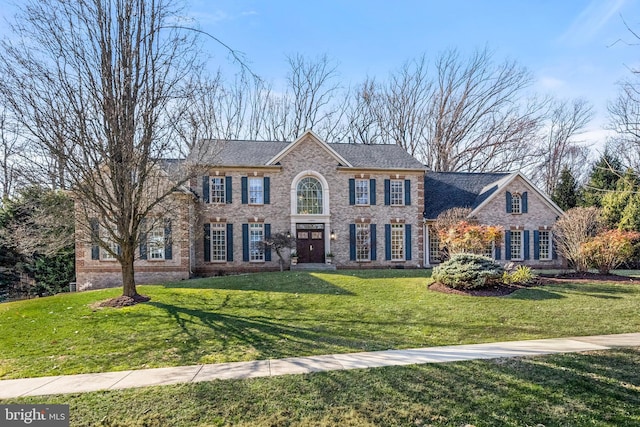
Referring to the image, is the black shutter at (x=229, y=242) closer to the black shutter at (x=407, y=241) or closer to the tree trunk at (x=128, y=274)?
the tree trunk at (x=128, y=274)

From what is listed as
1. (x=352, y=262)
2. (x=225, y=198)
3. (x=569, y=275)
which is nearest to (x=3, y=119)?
(x=225, y=198)

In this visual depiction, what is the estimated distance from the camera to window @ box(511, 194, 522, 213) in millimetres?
21377

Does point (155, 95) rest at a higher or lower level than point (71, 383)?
higher

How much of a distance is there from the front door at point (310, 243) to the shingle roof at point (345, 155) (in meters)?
4.30

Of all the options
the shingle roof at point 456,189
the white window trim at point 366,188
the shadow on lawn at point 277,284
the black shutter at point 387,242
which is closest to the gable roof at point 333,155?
the white window trim at point 366,188

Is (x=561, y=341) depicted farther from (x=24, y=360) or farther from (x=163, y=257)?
(x=163, y=257)

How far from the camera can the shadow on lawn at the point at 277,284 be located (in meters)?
13.0

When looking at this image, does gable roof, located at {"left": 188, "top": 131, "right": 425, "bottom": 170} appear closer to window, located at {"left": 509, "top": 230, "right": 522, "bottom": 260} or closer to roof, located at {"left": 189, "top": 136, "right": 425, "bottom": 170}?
roof, located at {"left": 189, "top": 136, "right": 425, "bottom": 170}

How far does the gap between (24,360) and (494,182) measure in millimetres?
23986

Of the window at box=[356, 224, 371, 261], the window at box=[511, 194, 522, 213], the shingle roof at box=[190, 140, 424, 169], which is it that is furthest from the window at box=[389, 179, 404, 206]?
the window at box=[511, 194, 522, 213]

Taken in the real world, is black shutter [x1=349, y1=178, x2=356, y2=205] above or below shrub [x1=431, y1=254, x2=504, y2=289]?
above

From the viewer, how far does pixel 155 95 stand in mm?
10586

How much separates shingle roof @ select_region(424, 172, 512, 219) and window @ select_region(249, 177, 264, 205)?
10.0 metres

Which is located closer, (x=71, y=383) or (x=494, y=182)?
(x=71, y=383)
